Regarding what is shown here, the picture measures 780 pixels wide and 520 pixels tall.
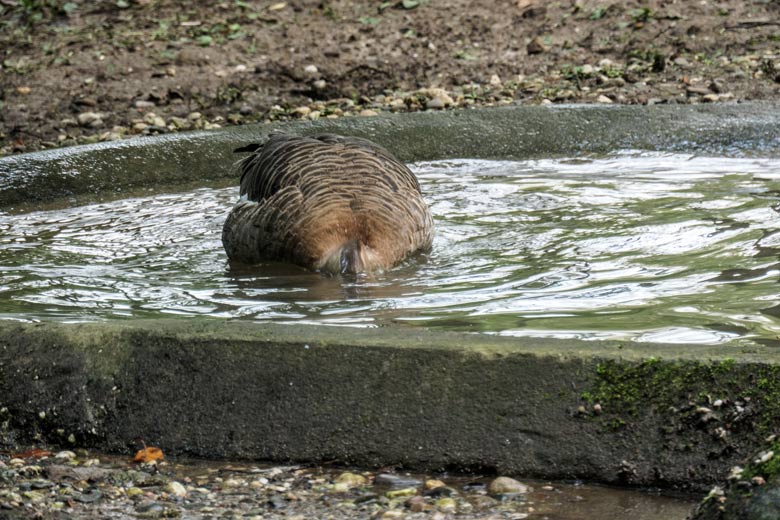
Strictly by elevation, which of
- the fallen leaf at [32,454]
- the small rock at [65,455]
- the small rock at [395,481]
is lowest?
the small rock at [395,481]

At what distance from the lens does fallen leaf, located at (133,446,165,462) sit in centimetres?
354

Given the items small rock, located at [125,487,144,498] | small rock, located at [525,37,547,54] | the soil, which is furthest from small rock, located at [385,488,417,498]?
small rock, located at [525,37,547,54]

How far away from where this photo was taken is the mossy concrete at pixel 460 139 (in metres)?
8.12

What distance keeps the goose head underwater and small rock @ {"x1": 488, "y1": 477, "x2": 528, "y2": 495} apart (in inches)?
99.3

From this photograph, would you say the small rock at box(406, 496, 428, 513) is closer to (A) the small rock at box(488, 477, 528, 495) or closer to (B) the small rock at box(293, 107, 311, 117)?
(A) the small rock at box(488, 477, 528, 495)

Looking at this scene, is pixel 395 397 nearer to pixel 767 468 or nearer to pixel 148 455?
pixel 148 455

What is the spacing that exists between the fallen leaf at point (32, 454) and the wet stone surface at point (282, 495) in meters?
0.07

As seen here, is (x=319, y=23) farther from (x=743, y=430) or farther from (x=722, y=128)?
(x=743, y=430)

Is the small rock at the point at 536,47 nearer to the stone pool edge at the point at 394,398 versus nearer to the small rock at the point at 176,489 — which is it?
the stone pool edge at the point at 394,398

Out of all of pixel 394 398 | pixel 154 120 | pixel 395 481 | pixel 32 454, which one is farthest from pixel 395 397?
pixel 154 120

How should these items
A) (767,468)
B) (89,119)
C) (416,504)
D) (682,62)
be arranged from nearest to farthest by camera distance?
(767,468) < (416,504) < (89,119) < (682,62)

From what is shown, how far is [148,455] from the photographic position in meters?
3.55

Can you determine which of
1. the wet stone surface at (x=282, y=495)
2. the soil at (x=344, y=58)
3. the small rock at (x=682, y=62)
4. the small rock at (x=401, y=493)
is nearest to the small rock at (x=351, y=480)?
the wet stone surface at (x=282, y=495)

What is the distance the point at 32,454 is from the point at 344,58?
340 inches
